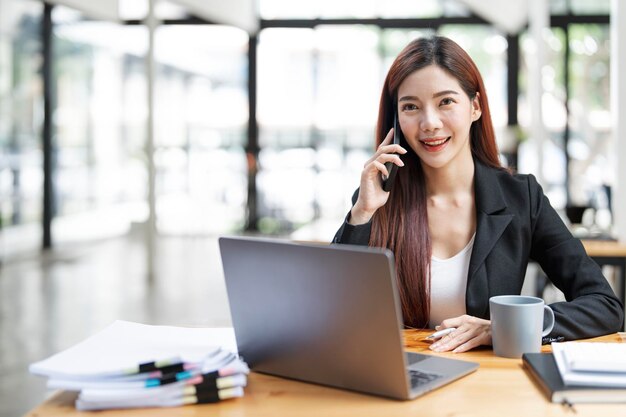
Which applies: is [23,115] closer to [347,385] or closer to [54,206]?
[54,206]

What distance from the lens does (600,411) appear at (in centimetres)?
129

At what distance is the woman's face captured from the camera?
6.68 ft

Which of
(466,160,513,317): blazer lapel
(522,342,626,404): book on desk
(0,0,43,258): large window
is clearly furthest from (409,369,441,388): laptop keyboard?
(0,0,43,258): large window

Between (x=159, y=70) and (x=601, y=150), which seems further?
(x=159, y=70)

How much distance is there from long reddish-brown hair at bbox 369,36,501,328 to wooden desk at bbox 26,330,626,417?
25.0 inches

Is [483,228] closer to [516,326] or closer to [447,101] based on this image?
[447,101]

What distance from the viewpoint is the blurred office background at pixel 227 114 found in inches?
380

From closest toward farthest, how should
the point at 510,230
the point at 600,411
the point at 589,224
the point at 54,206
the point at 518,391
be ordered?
1. the point at 600,411
2. the point at 518,391
3. the point at 510,230
4. the point at 589,224
5. the point at 54,206

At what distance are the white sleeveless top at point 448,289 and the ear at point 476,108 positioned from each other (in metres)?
0.35

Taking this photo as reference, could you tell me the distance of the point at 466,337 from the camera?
1691 millimetres

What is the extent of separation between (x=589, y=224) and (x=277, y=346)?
11.7 ft

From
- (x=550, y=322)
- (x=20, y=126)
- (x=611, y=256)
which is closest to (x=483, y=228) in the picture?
(x=550, y=322)

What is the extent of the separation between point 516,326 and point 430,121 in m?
0.60

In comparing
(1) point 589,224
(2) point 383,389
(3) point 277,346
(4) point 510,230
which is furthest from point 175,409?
(1) point 589,224
